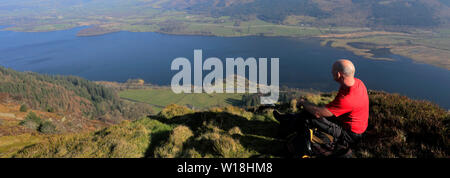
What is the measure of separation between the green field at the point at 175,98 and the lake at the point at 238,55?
612 inches

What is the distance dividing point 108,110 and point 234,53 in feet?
311

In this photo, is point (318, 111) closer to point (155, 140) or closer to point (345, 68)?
point (345, 68)

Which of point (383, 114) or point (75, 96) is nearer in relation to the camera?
point (383, 114)

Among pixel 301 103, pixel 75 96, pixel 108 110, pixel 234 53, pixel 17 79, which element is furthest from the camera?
pixel 234 53

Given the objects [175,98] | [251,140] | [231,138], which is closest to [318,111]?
[251,140]

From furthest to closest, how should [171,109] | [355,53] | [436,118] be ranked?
[355,53] < [171,109] < [436,118]

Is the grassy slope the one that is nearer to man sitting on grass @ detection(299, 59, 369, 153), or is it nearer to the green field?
man sitting on grass @ detection(299, 59, 369, 153)

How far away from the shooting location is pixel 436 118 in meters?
5.70

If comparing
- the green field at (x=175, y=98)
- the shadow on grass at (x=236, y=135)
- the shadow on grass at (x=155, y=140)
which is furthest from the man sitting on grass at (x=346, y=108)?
the green field at (x=175, y=98)

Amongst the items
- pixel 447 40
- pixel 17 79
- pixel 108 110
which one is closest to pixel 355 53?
pixel 447 40

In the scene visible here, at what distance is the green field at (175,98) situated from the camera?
8700 centimetres

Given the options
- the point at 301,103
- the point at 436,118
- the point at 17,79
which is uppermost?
the point at 301,103

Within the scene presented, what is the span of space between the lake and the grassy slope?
318 feet

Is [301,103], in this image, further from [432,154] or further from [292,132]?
[432,154]
